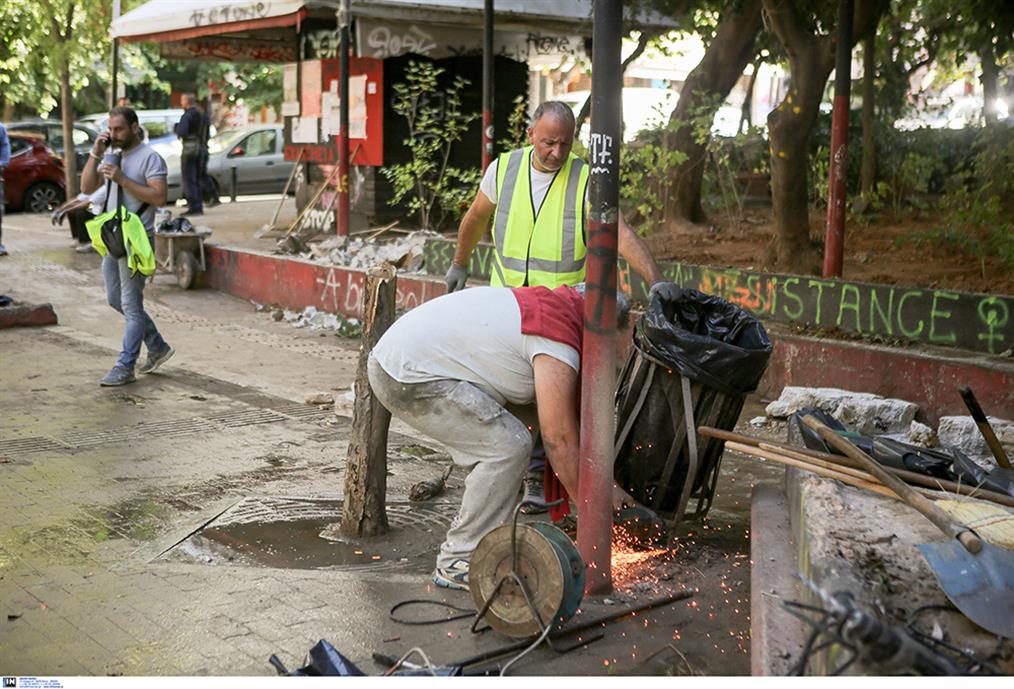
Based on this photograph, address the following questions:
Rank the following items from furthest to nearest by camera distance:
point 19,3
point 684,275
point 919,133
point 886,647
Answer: point 19,3, point 919,133, point 684,275, point 886,647

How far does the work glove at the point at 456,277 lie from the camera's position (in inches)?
230

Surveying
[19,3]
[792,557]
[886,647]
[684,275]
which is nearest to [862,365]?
[684,275]

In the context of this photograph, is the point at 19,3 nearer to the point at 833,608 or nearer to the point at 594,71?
the point at 594,71

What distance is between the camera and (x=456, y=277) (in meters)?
5.85

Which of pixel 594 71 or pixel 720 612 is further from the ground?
pixel 594 71

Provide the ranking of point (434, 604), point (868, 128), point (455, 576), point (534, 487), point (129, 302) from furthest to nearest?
point (868, 128), point (129, 302), point (534, 487), point (455, 576), point (434, 604)

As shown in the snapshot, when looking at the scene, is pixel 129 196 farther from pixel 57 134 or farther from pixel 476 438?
pixel 57 134

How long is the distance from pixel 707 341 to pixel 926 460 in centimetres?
96

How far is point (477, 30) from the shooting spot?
14.9 metres

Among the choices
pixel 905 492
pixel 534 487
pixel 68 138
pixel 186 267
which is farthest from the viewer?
pixel 68 138

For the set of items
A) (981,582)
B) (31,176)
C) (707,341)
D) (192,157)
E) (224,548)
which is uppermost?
(192,157)

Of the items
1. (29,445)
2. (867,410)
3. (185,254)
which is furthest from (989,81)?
(29,445)

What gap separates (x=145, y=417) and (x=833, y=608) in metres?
5.88

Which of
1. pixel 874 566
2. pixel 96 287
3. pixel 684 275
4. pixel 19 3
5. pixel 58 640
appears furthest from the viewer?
pixel 19 3
